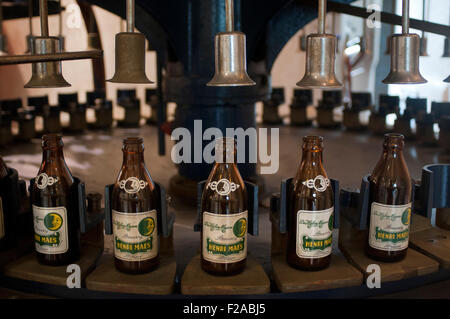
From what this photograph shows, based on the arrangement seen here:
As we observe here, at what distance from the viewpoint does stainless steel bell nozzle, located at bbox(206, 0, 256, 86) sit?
112cm

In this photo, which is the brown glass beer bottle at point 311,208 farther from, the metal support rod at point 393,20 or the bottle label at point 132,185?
the metal support rod at point 393,20

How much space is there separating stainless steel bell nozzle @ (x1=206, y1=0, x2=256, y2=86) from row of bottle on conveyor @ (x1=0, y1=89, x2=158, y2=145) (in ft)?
13.8

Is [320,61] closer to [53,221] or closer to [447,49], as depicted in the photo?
[53,221]

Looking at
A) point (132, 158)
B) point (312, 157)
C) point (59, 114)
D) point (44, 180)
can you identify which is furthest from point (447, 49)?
point (59, 114)

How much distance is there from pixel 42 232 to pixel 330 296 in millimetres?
684

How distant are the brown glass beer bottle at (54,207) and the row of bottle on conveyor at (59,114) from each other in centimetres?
391

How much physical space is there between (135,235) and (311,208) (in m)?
0.40

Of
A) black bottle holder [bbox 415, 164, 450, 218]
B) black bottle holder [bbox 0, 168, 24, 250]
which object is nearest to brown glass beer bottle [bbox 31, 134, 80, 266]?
black bottle holder [bbox 0, 168, 24, 250]

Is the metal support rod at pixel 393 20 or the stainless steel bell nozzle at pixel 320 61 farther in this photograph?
the metal support rod at pixel 393 20

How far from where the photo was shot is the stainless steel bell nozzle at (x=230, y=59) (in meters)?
1.12

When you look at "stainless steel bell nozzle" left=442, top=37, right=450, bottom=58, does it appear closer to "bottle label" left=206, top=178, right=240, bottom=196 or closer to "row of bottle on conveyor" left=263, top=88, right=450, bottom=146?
"row of bottle on conveyor" left=263, top=88, right=450, bottom=146

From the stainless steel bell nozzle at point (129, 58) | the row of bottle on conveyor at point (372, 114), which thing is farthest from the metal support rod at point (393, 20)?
the row of bottle on conveyor at point (372, 114)
